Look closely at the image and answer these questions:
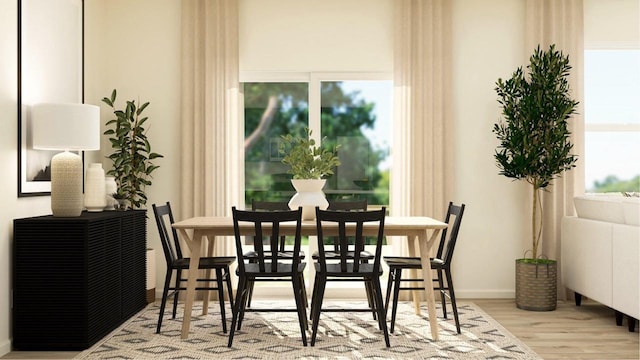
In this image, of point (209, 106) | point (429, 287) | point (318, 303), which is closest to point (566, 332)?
point (429, 287)

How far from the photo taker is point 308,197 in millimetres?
4508

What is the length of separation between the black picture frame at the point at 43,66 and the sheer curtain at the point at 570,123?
13.8 feet

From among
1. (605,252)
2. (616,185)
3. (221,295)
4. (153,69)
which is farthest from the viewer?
(616,185)

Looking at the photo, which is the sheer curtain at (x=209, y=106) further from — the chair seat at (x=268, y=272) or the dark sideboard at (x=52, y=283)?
the dark sideboard at (x=52, y=283)

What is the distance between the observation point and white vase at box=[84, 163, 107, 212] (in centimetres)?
475

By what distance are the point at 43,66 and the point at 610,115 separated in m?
5.13

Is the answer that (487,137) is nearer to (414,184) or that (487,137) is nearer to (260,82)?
(414,184)

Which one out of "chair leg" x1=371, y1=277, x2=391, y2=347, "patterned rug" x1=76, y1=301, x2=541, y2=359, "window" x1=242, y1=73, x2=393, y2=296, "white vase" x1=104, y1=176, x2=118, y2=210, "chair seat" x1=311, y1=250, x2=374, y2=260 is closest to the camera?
"patterned rug" x1=76, y1=301, x2=541, y2=359

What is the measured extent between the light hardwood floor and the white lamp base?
3.10 feet

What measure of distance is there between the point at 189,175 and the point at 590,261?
3597 millimetres

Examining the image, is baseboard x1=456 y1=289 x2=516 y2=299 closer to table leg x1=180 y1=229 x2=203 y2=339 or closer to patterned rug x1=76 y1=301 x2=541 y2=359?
patterned rug x1=76 y1=301 x2=541 y2=359

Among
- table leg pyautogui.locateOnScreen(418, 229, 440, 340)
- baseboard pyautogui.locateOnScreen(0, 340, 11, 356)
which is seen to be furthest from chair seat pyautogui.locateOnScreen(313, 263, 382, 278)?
baseboard pyautogui.locateOnScreen(0, 340, 11, 356)

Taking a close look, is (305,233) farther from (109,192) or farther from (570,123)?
(570,123)

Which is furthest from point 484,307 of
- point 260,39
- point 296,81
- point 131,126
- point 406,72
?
point 131,126
